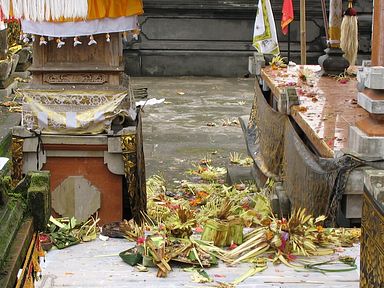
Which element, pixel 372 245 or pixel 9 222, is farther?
pixel 9 222

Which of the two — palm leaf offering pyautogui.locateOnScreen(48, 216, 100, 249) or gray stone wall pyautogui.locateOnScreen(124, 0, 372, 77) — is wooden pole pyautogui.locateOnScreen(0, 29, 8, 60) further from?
palm leaf offering pyautogui.locateOnScreen(48, 216, 100, 249)

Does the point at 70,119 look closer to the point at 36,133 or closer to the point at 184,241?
the point at 36,133

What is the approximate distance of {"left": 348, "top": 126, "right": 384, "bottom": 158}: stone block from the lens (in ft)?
19.3

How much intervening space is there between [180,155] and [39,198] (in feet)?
25.6

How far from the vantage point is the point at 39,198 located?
443 cm

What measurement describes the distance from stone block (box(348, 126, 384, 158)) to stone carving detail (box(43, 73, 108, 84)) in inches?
129

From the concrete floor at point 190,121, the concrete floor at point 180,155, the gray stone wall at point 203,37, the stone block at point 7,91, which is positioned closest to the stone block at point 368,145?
the concrete floor at point 180,155

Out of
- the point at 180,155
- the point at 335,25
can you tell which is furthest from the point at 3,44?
the point at 335,25

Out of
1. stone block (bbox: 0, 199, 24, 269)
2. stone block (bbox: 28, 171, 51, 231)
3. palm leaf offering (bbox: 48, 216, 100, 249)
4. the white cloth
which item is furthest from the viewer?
the white cloth

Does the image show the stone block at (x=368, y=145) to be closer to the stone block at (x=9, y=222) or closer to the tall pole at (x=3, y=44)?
the stone block at (x=9, y=222)

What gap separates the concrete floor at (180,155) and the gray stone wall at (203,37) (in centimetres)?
58

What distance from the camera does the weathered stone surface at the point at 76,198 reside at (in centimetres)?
856

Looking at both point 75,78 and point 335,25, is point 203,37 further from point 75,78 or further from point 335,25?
point 75,78

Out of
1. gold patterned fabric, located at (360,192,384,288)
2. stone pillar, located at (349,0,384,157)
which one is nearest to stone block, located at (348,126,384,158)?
stone pillar, located at (349,0,384,157)
